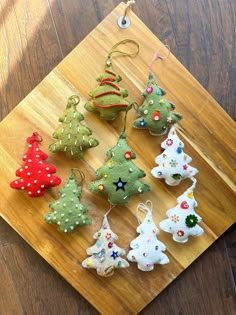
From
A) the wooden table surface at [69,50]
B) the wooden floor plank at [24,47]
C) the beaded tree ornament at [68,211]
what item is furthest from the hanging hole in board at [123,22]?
the beaded tree ornament at [68,211]

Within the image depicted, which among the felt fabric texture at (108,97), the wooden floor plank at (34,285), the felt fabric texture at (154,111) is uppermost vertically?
the felt fabric texture at (154,111)

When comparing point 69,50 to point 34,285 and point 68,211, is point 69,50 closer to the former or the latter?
point 68,211

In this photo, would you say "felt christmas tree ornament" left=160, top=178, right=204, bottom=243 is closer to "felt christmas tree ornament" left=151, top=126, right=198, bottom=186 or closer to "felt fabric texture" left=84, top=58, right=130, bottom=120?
"felt christmas tree ornament" left=151, top=126, right=198, bottom=186

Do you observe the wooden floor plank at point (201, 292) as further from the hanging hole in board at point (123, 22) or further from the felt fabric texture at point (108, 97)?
the hanging hole in board at point (123, 22)

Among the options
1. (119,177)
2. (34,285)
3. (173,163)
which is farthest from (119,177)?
(34,285)

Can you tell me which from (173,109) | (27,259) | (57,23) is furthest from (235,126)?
(27,259)

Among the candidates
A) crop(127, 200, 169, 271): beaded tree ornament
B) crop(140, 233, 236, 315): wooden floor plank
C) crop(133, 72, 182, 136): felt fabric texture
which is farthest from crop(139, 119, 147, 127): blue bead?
crop(140, 233, 236, 315): wooden floor plank
